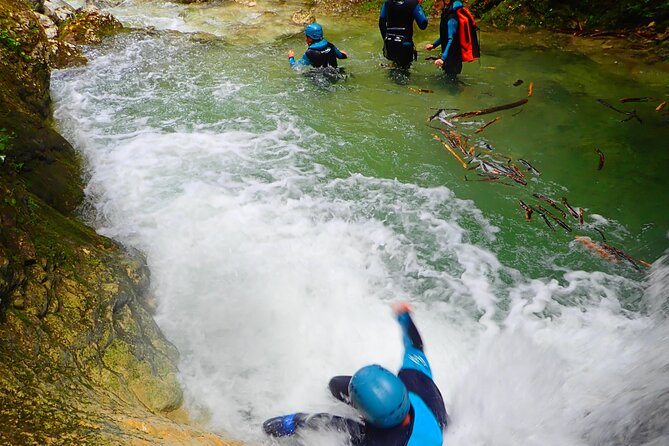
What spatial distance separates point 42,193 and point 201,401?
3208mm

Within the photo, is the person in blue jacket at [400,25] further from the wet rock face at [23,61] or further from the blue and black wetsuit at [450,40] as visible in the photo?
the wet rock face at [23,61]

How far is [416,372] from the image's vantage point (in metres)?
3.50

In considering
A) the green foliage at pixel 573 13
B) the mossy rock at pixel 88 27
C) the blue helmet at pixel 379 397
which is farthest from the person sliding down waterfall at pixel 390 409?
the mossy rock at pixel 88 27

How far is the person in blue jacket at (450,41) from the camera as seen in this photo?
25.1ft

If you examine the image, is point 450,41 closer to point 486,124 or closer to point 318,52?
point 486,124

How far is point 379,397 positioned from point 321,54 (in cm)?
740

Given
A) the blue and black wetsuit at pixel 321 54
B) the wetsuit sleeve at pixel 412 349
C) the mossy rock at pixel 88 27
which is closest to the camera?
the wetsuit sleeve at pixel 412 349

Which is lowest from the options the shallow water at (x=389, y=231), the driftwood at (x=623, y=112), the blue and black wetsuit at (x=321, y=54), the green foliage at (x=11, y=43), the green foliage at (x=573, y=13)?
the shallow water at (x=389, y=231)

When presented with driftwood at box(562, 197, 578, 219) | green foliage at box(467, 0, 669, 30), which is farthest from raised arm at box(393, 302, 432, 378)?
green foliage at box(467, 0, 669, 30)

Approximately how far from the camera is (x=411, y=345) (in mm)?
3764

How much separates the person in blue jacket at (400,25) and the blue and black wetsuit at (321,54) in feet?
3.17

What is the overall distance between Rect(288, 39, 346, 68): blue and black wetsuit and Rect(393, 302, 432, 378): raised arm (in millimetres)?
6227

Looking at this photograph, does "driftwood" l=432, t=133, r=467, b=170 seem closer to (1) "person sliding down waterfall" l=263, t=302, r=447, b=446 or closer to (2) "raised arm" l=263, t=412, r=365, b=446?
(1) "person sliding down waterfall" l=263, t=302, r=447, b=446

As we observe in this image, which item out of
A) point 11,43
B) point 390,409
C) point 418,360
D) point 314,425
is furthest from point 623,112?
point 11,43
